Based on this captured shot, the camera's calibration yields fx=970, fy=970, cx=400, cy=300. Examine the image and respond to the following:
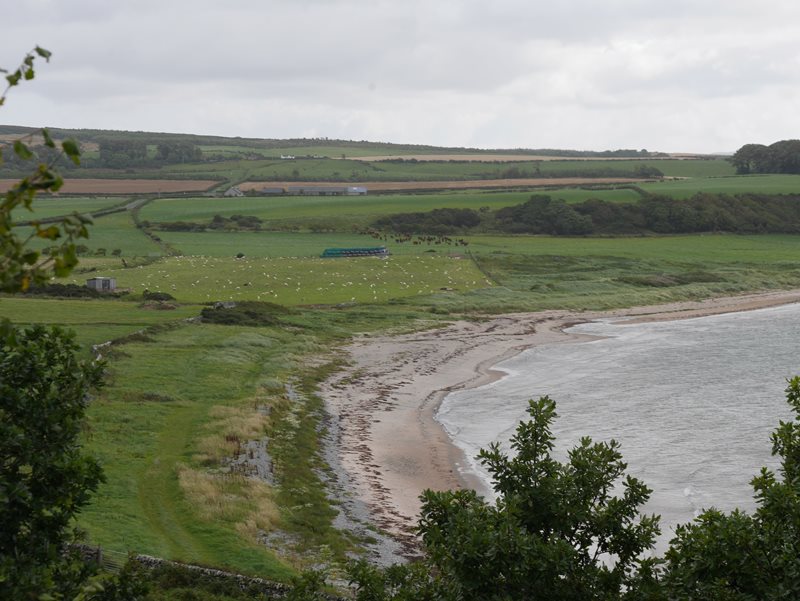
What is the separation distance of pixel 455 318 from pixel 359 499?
152 feet

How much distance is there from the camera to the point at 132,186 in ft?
591

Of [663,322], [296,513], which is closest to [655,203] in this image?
[663,322]

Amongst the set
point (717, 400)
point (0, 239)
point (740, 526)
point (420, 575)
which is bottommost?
point (717, 400)

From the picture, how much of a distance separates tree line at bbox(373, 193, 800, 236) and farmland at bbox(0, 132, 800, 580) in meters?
4.54

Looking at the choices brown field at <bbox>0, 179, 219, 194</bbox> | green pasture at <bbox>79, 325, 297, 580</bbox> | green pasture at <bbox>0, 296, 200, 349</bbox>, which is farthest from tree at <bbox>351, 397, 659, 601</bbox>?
brown field at <bbox>0, 179, 219, 194</bbox>

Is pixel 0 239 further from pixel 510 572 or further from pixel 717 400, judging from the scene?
pixel 717 400

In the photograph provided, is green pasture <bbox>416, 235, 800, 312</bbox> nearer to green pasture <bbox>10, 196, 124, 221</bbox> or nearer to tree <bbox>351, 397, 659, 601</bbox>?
green pasture <bbox>10, 196, 124, 221</bbox>

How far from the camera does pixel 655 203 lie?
5969 inches

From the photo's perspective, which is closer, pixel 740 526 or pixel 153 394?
pixel 740 526

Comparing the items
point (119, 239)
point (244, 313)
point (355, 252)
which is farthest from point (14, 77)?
point (119, 239)

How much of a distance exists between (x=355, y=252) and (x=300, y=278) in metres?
17.7

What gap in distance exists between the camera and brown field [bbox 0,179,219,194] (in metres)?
172

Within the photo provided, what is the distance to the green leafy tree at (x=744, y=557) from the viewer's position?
13.2 meters

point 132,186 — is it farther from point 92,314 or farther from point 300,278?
point 92,314
